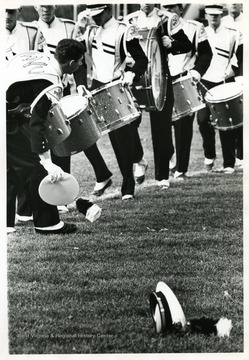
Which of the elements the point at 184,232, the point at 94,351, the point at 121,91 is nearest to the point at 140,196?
the point at 184,232

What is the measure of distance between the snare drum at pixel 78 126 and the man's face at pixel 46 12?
29cm

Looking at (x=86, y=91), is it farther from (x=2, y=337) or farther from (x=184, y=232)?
(x=2, y=337)

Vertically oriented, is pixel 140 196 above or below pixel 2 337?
above

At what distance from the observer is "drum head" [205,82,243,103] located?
2.77 meters

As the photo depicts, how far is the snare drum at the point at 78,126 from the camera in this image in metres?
2.63

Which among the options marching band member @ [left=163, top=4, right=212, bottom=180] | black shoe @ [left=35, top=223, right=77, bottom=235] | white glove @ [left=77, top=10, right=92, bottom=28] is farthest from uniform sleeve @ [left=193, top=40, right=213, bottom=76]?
black shoe @ [left=35, top=223, right=77, bottom=235]

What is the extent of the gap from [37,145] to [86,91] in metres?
0.27

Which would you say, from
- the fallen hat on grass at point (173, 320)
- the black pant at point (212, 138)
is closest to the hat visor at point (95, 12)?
the black pant at point (212, 138)

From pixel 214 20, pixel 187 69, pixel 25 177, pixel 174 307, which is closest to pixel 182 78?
pixel 187 69

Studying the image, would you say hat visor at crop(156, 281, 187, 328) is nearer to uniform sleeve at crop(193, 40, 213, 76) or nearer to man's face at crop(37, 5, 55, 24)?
uniform sleeve at crop(193, 40, 213, 76)

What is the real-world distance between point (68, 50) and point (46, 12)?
162 millimetres

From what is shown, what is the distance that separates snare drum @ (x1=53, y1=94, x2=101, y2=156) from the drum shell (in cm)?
2

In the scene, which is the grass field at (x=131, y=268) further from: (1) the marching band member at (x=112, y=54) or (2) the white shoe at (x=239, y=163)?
(1) the marching band member at (x=112, y=54)

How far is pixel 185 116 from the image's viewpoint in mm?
2861
